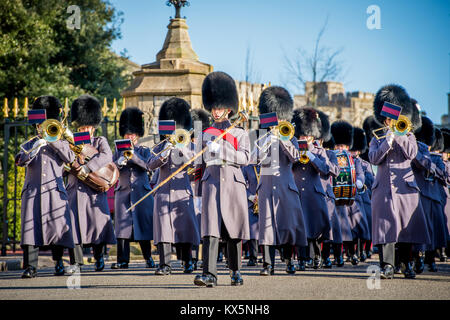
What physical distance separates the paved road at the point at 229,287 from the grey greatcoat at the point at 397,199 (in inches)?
19.7

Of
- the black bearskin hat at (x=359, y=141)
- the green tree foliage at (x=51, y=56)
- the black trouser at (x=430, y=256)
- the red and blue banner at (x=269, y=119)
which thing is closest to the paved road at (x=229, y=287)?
the black trouser at (x=430, y=256)

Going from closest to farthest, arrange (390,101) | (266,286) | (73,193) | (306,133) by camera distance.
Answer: (266,286) → (390,101) → (73,193) → (306,133)

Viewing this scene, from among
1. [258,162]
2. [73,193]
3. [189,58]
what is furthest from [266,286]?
[189,58]

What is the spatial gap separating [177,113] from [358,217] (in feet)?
11.7

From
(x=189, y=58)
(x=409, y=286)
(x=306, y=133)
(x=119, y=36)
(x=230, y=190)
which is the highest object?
(x=119, y=36)

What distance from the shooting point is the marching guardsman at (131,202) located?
34.3 ft

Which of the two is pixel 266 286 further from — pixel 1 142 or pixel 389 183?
pixel 1 142

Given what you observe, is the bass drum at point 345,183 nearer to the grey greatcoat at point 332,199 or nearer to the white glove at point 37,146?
the grey greatcoat at point 332,199

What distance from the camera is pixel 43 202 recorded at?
8953mm

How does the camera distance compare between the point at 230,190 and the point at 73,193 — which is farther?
the point at 73,193

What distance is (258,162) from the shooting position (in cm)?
912

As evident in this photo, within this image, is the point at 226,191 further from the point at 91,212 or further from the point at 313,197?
the point at 91,212

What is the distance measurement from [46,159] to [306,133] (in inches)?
138

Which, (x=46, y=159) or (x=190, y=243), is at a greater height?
(x=46, y=159)
